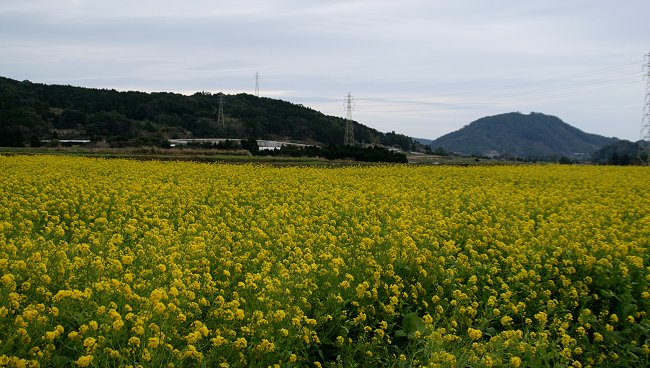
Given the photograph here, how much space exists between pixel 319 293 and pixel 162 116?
99.1 m

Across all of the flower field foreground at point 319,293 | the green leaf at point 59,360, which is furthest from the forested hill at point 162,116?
the green leaf at point 59,360

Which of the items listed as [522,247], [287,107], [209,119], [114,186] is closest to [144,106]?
[209,119]

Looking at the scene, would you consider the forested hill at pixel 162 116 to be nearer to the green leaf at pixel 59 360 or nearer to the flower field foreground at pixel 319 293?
the flower field foreground at pixel 319 293

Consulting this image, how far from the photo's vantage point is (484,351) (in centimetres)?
476

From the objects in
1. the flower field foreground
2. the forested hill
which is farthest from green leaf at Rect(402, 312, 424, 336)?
the forested hill

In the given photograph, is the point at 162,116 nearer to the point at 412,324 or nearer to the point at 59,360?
the point at 412,324

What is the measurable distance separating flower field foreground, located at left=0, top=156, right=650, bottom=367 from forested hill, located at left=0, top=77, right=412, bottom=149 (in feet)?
255

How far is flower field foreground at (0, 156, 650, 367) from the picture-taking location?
432cm

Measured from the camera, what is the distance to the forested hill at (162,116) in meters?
86.9

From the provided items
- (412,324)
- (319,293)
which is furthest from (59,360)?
(412,324)

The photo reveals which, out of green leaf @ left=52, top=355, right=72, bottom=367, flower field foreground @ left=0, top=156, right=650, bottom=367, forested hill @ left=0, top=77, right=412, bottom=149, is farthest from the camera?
forested hill @ left=0, top=77, right=412, bottom=149

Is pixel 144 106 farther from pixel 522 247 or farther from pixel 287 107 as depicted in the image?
pixel 522 247

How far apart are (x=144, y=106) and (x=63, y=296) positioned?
104 m

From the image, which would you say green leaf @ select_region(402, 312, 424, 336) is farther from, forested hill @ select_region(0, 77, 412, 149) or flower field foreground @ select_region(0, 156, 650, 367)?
forested hill @ select_region(0, 77, 412, 149)
